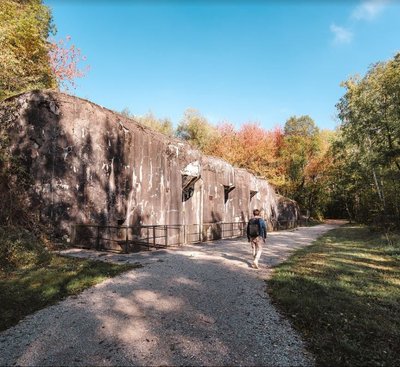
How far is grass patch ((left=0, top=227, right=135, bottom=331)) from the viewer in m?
4.99

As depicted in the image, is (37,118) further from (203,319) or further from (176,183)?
(203,319)

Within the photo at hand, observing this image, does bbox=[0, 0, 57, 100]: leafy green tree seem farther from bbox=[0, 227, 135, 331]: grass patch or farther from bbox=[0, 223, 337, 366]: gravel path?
bbox=[0, 223, 337, 366]: gravel path

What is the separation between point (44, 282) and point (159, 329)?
3.07 metres

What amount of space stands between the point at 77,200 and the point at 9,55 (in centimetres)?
544

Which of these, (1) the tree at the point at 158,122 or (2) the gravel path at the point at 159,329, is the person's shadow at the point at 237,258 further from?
(1) the tree at the point at 158,122

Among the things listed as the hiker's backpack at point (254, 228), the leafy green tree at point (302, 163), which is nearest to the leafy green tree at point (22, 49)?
the hiker's backpack at point (254, 228)

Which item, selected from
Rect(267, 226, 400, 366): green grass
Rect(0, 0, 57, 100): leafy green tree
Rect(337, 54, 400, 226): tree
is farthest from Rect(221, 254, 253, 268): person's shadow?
Rect(337, 54, 400, 226): tree

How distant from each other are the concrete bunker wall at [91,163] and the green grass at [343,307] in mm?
6322

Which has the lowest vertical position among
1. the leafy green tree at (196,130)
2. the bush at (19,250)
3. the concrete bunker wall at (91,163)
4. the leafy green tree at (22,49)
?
the bush at (19,250)

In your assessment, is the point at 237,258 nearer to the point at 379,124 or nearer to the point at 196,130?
the point at 379,124

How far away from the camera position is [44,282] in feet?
19.5

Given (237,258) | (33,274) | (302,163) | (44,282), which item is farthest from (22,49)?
(302,163)

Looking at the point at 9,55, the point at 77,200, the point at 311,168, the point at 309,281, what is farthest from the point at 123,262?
the point at 311,168

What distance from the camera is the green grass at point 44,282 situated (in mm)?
4863
